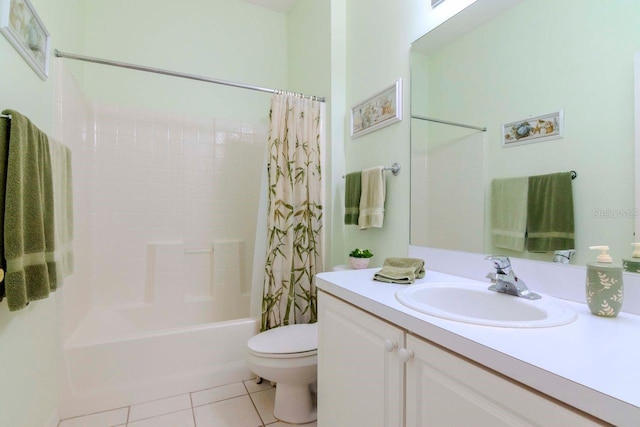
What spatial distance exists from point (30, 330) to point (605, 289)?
2.01 m

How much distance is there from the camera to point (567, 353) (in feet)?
1.85

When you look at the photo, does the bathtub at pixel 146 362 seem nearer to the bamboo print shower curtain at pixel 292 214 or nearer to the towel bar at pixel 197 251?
the bamboo print shower curtain at pixel 292 214

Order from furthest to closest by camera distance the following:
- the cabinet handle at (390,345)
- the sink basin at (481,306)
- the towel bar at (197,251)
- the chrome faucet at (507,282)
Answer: the towel bar at (197,251) < the chrome faucet at (507,282) < the cabinet handle at (390,345) < the sink basin at (481,306)

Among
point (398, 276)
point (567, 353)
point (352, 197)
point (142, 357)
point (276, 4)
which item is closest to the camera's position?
point (567, 353)

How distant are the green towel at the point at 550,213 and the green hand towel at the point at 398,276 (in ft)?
1.35

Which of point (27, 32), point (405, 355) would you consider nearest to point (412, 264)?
point (405, 355)

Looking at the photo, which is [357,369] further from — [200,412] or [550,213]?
[200,412]

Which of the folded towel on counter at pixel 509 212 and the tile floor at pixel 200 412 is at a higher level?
the folded towel on counter at pixel 509 212

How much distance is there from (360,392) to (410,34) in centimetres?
162

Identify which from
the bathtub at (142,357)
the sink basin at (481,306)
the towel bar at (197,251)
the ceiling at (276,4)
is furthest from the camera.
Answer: the ceiling at (276,4)

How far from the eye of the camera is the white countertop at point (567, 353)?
45cm

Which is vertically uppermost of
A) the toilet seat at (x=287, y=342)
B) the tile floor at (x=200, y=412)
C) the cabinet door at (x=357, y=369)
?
the cabinet door at (x=357, y=369)

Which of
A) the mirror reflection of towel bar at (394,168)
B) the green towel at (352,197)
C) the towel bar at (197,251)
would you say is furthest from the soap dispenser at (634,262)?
the towel bar at (197,251)

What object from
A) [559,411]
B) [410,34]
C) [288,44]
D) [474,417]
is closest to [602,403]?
[559,411]
